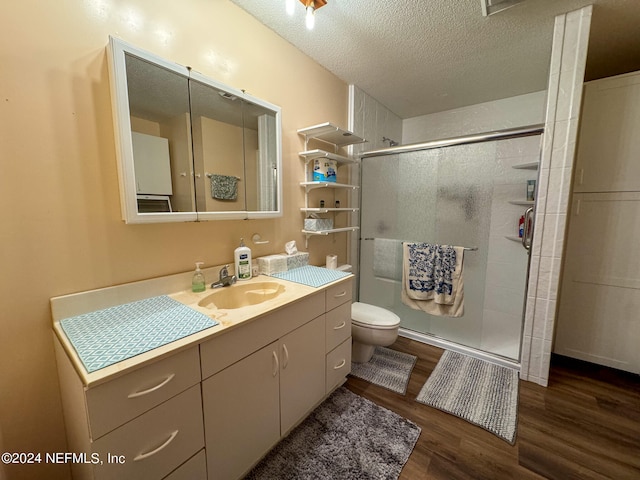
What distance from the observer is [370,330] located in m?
1.83

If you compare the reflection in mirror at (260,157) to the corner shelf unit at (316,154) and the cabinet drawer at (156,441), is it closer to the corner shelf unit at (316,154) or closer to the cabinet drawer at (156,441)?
the corner shelf unit at (316,154)

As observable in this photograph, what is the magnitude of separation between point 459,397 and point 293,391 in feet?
3.67

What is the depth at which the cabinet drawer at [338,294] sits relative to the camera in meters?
1.47

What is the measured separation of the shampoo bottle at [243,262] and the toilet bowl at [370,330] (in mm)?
880

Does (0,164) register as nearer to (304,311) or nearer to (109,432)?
(109,432)

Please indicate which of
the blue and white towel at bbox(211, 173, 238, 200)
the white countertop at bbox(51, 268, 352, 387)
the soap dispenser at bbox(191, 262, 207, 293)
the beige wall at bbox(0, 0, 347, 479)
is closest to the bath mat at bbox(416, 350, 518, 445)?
the white countertop at bbox(51, 268, 352, 387)

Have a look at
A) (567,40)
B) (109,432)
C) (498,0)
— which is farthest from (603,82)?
(109,432)

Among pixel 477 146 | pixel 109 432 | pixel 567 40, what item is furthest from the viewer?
pixel 477 146

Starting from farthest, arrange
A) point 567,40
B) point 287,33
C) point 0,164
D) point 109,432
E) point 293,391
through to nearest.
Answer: point 287,33
point 567,40
point 293,391
point 0,164
point 109,432

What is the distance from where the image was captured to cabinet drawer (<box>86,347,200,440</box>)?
0.68 m

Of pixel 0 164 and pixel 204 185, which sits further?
pixel 204 185

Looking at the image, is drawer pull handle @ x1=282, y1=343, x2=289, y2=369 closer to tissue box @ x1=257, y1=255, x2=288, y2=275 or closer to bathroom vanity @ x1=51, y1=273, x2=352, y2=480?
bathroom vanity @ x1=51, y1=273, x2=352, y2=480

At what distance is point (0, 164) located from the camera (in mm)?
835

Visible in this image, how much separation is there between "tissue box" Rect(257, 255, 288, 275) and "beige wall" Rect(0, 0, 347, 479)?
0.49m
